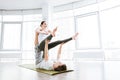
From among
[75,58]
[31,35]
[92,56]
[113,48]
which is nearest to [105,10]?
[113,48]

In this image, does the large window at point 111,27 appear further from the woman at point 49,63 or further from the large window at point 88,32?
the woman at point 49,63

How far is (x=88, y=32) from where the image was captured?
5.88 meters

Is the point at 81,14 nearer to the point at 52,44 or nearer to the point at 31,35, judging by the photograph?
the point at 31,35

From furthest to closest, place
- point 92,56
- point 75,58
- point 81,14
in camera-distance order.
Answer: point 81,14 → point 75,58 → point 92,56

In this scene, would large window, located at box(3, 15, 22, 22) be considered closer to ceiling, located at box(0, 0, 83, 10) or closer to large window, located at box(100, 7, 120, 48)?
ceiling, located at box(0, 0, 83, 10)

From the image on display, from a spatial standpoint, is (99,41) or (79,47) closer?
(99,41)

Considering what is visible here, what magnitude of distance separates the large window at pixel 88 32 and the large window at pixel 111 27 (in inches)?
13.0

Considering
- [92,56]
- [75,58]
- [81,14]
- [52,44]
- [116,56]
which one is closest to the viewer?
[52,44]

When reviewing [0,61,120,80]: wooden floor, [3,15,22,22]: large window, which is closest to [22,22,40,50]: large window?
[3,15,22,22]: large window

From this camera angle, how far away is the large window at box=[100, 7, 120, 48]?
504 cm

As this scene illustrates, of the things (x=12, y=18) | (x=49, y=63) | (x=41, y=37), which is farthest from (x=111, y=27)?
(x=12, y=18)

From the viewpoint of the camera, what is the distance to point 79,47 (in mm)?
6035

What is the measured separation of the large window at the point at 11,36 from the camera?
23.0ft

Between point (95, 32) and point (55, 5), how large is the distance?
91.8 inches
